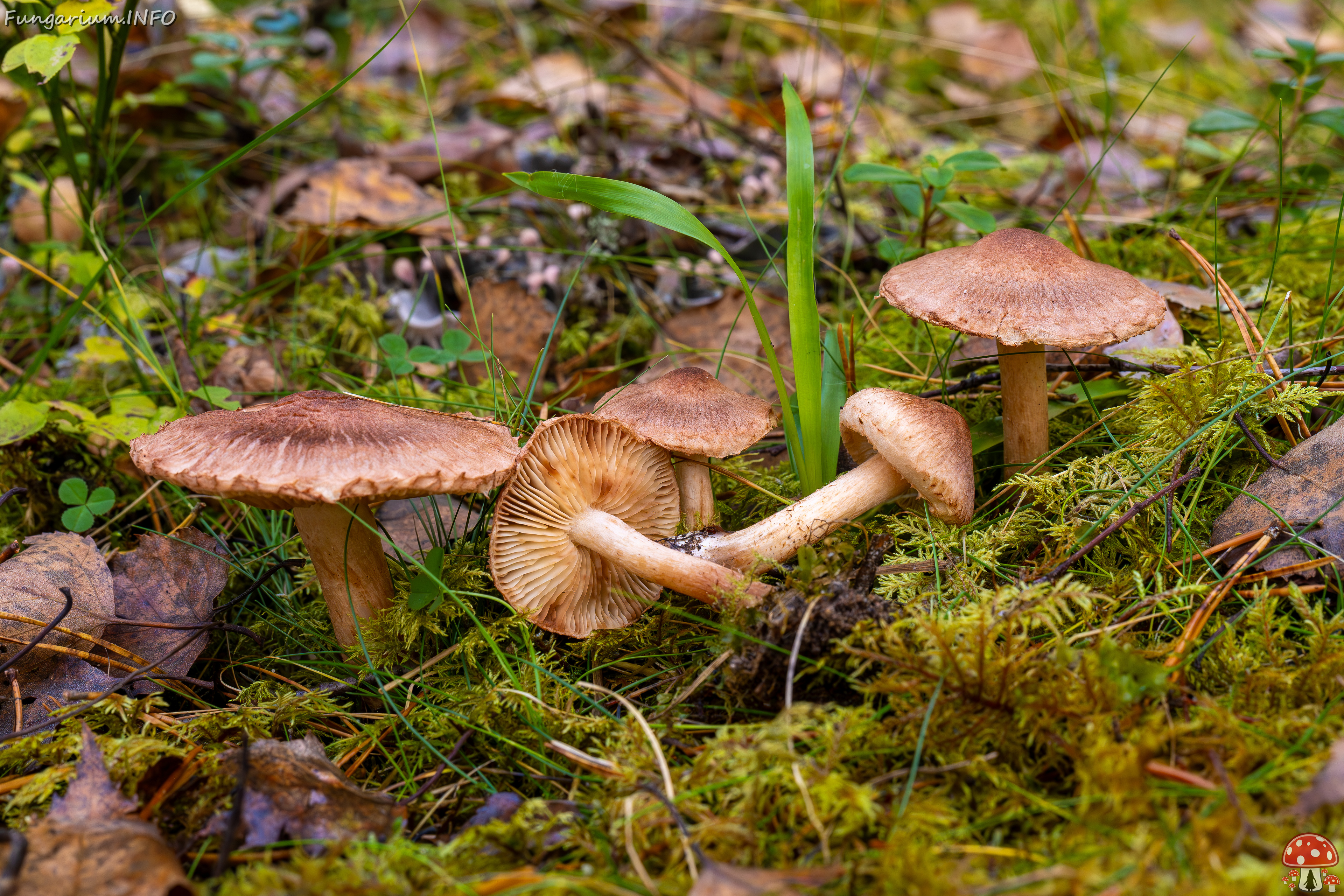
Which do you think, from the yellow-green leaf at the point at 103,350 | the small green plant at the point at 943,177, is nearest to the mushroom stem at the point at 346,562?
the yellow-green leaf at the point at 103,350

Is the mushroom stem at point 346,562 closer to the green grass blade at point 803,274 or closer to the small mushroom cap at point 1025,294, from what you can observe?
the green grass blade at point 803,274

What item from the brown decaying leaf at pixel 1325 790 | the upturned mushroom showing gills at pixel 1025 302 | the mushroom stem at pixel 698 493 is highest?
the upturned mushroom showing gills at pixel 1025 302

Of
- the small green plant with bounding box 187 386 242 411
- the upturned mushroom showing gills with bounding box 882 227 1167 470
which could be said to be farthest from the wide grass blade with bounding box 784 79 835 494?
the small green plant with bounding box 187 386 242 411

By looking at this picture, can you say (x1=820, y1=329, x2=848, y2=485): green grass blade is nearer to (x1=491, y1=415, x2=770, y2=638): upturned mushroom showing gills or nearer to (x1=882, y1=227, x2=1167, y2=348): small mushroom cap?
(x1=882, y1=227, x2=1167, y2=348): small mushroom cap

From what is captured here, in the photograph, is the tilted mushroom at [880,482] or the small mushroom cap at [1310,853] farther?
the tilted mushroom at [880,482]

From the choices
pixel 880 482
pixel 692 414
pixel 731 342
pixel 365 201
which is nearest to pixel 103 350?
pixel 365 201

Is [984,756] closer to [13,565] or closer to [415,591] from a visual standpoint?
[415,591]
